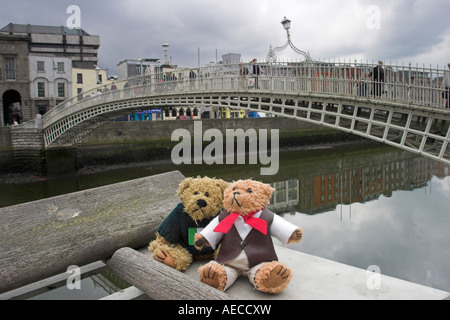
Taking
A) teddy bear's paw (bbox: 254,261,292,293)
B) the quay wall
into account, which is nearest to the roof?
the quay wall

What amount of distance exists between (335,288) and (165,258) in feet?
4.28

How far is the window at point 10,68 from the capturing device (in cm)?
2527

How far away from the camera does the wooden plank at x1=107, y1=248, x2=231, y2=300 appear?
2.56 m

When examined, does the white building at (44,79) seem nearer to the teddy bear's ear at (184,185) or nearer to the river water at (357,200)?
the river water at (357,200)

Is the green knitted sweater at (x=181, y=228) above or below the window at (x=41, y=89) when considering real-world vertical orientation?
below

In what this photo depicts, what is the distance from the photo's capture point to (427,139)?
8227 mm

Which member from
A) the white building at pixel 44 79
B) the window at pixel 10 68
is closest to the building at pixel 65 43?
the white building at pixel 44 79

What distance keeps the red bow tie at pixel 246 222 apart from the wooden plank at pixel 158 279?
0.42m

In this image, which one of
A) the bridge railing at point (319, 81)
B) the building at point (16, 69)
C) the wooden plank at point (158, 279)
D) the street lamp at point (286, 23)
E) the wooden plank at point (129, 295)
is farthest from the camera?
the building at point (16, 69)

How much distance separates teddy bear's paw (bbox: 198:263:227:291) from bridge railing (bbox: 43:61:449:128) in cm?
579

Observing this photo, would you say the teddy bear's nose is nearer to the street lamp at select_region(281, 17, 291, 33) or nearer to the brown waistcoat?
the brown waistcoat

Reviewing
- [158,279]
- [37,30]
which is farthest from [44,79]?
[158,279]

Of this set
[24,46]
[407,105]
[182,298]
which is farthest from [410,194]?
[24,46]

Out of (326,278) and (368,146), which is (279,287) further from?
(368,146)
